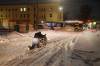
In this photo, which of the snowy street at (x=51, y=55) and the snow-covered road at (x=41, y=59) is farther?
the snowy street at (x=51, y=55)

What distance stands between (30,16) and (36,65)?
72404mm

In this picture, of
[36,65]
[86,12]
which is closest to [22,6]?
[86,12]

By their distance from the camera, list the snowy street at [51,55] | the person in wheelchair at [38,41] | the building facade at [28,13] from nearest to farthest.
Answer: the snowy street at [51,55] < the person in wheelchair at [38,41] < the building facade at [28,13]

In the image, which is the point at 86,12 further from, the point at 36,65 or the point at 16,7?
the point at 36,65

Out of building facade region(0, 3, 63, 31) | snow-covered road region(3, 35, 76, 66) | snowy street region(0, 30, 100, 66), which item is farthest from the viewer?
building facade region(0, 3, 63, 31)

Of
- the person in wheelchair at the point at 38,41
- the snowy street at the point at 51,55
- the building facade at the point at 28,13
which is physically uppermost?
the building facade at the point at 28,13

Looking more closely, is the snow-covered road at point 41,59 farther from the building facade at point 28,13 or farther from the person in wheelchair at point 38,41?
the building facade at point 28,13

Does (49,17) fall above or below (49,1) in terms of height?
below

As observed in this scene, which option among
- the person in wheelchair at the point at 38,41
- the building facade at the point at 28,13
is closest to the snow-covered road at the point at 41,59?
the person in wheelchair at the point at 38,41

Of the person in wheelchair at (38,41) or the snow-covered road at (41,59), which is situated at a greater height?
the person in wheelchair at (38,41)

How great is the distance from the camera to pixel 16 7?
286 feet

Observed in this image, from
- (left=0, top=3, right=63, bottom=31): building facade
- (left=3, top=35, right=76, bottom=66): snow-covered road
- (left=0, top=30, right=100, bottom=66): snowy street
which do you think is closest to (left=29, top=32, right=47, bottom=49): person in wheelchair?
(left=0, top=30, right=100, bottom=66): snowy street

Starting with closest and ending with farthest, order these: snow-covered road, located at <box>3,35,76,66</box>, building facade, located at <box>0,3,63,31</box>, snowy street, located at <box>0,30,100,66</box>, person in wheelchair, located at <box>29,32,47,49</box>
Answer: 1. snow-covered road, located at <box>3,35,76,66</box>
2. snowy street, located at <box>0,30,100,66</box>
3. person in wheelchair, located at <box>29,32,47,49</box>
4. building facade, located at <box>0,3,63,31</box>

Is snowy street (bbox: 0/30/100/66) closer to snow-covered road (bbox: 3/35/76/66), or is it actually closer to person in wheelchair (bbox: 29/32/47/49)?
snow-covered road (bbox: 3/35/76/66)
